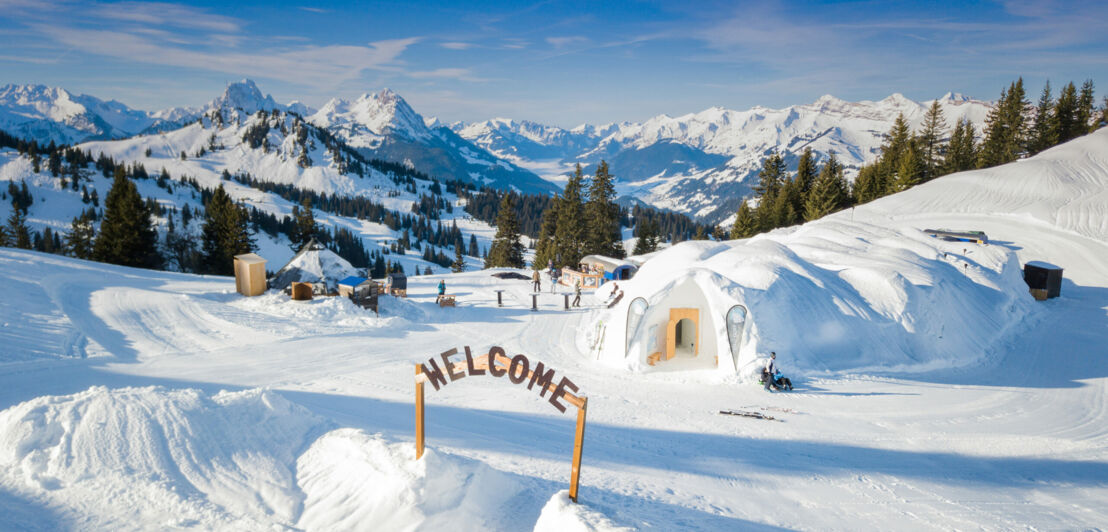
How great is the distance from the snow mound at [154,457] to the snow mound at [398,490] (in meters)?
0.42

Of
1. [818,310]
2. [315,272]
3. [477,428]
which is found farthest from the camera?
[315,272]

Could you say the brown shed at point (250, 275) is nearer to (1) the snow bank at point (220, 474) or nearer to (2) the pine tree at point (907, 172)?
(1) the snow bank at point (220, 474)

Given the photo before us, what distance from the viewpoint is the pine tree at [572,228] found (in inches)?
1812

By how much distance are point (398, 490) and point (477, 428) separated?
13.1 ft

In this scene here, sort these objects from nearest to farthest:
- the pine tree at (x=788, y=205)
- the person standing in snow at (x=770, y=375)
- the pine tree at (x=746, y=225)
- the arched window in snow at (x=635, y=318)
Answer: the person standing in snow at (x=770, y=375)
the arched window in snow at (x=635, y=318)
the pine tree at (x=746, y=225)
the pine tree at (x=788, y=205)

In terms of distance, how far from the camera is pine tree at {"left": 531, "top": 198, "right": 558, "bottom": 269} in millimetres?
50500

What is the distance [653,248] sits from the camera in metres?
63.3

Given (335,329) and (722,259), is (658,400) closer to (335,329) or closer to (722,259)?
(722,259)

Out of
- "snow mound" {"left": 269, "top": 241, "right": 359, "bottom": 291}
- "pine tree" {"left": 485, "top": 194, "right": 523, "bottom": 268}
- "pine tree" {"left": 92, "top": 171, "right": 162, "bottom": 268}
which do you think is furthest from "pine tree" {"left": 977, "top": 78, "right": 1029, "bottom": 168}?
"pine tree" {"left": 92, "top": 171, "right": 162, "bottom": 268}

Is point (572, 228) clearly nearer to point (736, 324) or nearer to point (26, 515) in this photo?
point (736, 324)

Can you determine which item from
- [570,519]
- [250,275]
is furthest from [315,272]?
[570,519]

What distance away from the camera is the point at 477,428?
10.6 m

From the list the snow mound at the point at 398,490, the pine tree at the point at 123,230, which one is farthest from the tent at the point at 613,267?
the pine tree at the point at 123,230

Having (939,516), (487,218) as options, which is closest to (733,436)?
(939,516)
